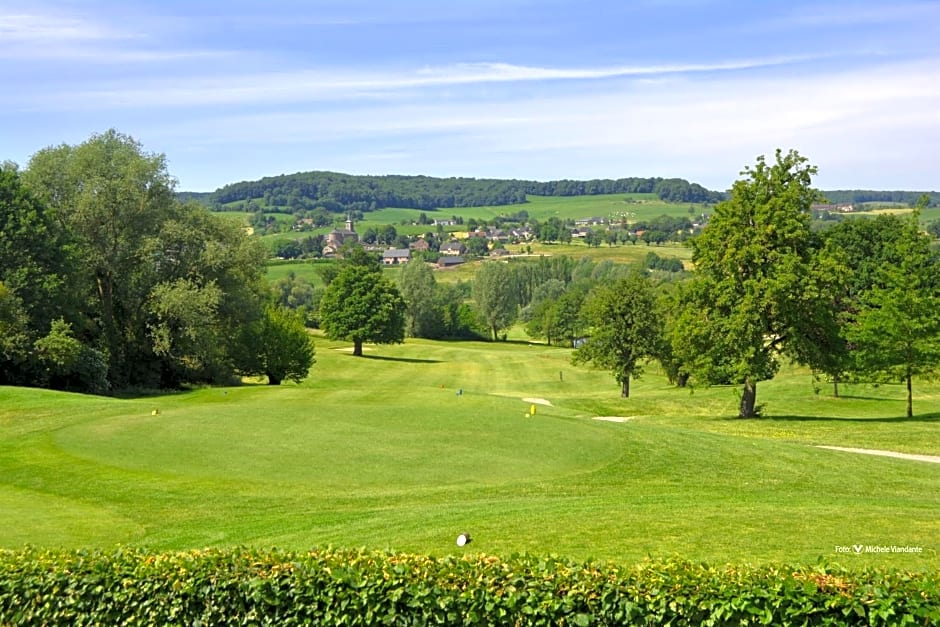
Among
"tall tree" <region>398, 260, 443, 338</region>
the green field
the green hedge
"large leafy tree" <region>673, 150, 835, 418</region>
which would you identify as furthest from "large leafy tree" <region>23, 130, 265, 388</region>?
"tall tree" <region>398, 260, 443, 338</region>

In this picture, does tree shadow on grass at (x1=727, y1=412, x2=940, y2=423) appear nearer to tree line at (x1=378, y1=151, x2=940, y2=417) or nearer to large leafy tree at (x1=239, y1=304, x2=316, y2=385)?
tree line at (x1=378, y1=151, x2=940, y2=417)

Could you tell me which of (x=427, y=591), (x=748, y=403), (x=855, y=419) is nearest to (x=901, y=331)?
(x=855, y=419)

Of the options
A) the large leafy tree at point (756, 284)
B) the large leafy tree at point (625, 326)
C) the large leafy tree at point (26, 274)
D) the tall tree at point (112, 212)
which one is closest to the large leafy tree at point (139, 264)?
the tall tree at point (112, 212)

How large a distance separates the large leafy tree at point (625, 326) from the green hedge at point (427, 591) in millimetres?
48691

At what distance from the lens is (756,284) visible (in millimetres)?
36156

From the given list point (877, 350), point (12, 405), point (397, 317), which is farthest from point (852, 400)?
point (397, 317)

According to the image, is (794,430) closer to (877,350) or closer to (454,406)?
(877,350)

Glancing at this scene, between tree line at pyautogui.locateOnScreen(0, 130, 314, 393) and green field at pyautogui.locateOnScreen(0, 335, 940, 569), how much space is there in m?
11.7

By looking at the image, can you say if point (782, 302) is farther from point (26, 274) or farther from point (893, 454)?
point (26, 274)

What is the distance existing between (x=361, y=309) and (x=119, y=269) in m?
41.5

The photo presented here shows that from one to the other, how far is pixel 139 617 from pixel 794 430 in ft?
99.0

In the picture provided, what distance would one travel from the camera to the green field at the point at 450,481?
1451 cm

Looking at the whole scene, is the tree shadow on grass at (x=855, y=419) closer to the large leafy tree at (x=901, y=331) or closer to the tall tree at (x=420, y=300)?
the large leafy tree at (x=901, y=331)

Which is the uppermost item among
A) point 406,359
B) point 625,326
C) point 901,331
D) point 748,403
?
point 901,331
